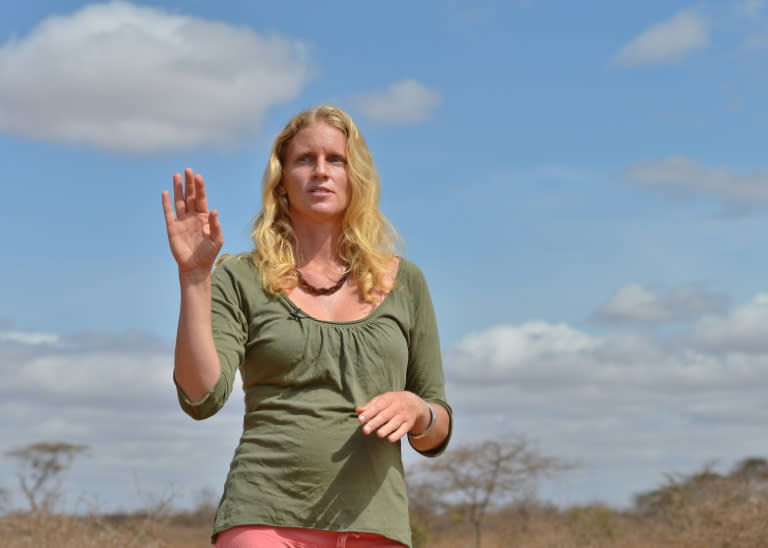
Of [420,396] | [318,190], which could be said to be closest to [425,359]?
[420,396]

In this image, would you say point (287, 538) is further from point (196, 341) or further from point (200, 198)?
point (200, 198)

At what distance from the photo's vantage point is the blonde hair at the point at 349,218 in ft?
11.7

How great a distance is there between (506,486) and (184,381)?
2051 cm

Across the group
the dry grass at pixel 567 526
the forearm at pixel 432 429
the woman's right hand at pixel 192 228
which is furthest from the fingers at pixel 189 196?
the dry grass at pixel 567 526

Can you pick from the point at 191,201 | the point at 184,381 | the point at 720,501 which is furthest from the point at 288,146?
the point at 720,501

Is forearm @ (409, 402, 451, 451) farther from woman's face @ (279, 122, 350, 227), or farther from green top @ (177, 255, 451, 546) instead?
woman's face @ (279, 122, 350, 227)

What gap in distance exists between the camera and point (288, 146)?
3.67m

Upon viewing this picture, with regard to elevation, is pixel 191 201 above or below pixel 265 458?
above

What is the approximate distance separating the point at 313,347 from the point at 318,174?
574mm

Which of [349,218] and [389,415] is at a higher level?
[349,218]

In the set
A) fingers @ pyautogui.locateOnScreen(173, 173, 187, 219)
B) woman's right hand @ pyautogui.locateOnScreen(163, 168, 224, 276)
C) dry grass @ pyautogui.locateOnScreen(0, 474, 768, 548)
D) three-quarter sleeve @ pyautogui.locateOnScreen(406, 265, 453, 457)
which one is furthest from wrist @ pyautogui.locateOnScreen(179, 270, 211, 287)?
dry grass @ pyautogui.locateOnScreen(0, 474, 768, 548)

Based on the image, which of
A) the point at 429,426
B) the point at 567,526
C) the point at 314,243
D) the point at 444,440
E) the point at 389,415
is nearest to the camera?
the point at 389,415

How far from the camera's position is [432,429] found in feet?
11.1

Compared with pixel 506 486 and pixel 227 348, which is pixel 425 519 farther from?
pixel 227 348
